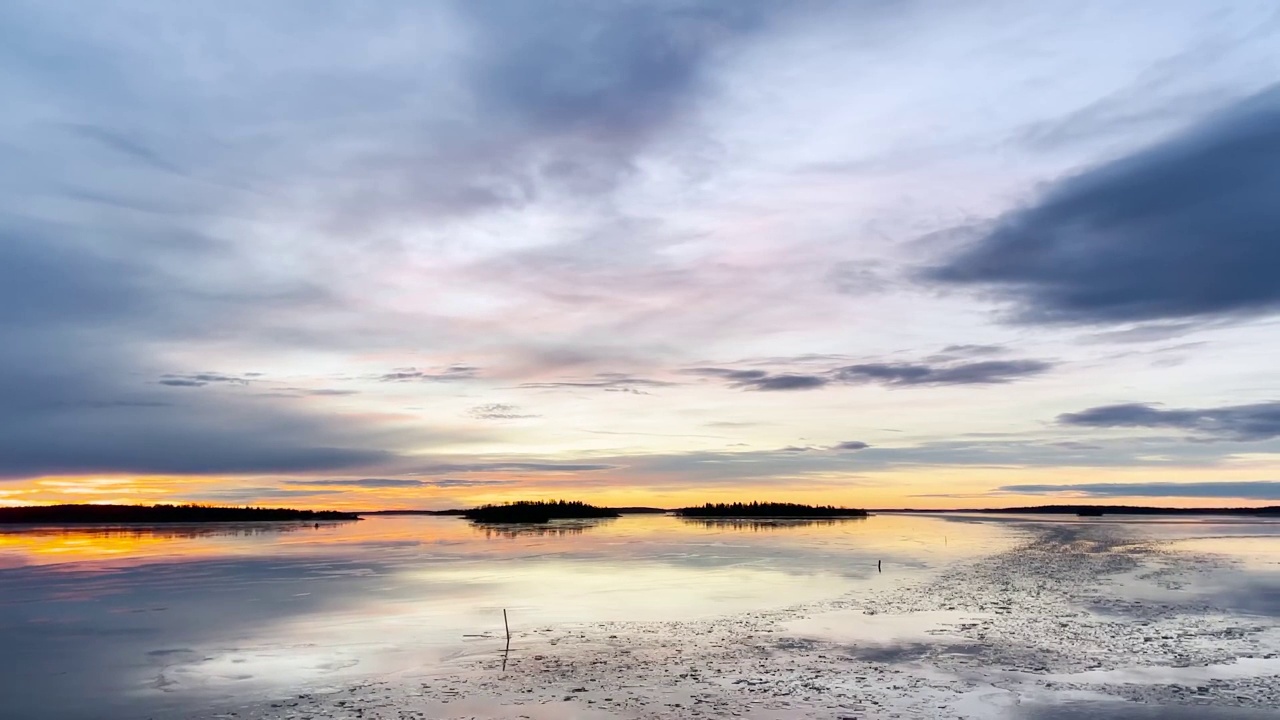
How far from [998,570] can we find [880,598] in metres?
14.6

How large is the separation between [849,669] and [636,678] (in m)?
4.63

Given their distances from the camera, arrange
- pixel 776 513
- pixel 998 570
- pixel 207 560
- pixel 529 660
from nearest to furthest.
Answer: pixel 529 660, pixel 998 570, pixel 207 560, pixel 776 513

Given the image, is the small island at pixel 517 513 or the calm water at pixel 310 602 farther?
the small island at pixel 517 513

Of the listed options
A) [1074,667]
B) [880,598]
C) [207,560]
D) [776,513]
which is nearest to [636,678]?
[1074,667]

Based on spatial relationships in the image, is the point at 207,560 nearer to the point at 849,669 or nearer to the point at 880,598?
the point at 880,598

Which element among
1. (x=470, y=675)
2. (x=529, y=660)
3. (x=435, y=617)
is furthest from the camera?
(x=435, y=617)

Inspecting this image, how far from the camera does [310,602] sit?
2809 cm

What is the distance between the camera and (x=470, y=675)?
55.4 feet

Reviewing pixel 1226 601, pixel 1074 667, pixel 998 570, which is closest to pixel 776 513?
pixel 998 570

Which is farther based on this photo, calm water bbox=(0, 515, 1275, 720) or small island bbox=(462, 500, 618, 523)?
small island bbox=(462, 500, 618, 523)

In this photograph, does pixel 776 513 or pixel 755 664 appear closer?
pixel 755 664

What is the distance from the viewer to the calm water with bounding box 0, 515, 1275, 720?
17047 mm

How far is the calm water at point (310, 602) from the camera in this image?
55.9 feet

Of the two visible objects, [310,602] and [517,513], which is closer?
[310,602]
